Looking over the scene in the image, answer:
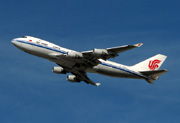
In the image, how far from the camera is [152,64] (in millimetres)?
71562

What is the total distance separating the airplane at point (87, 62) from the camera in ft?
198

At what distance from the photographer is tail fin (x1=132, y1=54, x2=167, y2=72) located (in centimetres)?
6975

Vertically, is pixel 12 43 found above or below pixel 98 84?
above

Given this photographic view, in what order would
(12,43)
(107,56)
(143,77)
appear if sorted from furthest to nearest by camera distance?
(143,77), (12,43), (107,56)

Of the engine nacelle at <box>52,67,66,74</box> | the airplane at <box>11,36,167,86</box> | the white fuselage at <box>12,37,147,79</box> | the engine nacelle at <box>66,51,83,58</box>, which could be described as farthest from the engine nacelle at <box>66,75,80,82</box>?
the engine nacelle at <box>66,51,83,58</box>

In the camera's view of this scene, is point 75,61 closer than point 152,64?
Yes

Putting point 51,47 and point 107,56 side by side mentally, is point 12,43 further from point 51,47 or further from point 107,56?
point 107,56

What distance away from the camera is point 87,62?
63312 mm

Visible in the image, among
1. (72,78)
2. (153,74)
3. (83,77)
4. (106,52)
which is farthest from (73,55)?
(153,74)

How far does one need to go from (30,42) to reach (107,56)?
13867mm

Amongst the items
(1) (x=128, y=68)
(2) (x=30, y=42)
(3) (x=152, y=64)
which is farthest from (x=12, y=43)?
(3) (x=152, y=64)

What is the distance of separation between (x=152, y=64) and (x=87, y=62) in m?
15.5

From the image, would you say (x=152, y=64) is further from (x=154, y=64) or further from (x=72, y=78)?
(x=72, y=78)

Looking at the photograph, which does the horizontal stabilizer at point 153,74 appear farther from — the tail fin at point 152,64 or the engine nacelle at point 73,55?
the engine nacelle at point 73,55
